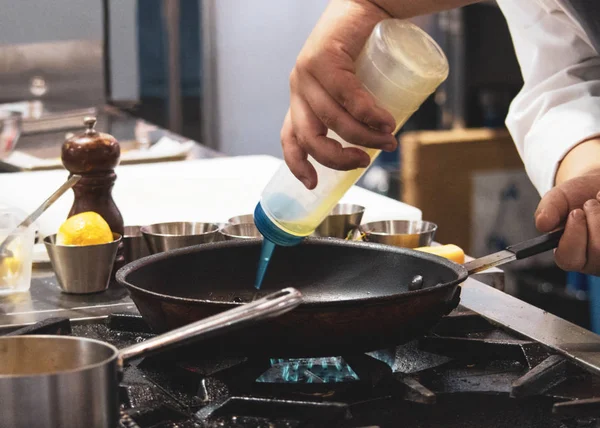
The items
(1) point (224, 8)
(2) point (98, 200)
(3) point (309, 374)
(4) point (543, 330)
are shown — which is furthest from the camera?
(1) point (224, 8)

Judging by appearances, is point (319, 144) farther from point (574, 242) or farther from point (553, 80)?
point (553, 80)

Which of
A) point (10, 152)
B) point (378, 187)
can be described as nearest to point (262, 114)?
point (378, 187)

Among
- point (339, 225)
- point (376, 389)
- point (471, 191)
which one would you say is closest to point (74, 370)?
point (376, 389)

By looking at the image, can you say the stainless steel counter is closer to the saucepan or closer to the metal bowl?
the saucepan

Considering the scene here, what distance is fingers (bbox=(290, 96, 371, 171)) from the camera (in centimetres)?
105

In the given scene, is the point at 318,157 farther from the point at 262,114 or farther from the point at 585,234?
the point at 262,114

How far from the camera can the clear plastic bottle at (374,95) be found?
1.03 m

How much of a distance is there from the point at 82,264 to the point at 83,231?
0.16 ft

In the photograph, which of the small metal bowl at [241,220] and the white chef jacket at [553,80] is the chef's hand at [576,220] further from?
the small metal bowl at [241,220]

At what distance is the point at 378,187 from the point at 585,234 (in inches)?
129

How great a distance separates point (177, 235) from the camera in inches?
56.1

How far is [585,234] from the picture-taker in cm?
117

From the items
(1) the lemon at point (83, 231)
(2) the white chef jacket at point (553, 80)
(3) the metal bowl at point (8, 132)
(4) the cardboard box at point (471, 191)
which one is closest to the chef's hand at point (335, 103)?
(1) the lemon at point (83, 231)

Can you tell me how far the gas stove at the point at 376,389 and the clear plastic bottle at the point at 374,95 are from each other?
0.18m
